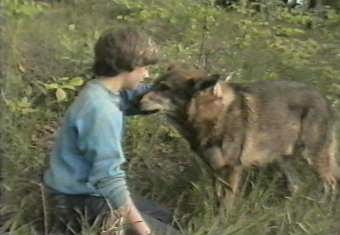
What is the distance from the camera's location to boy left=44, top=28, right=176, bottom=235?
4395 millimetres

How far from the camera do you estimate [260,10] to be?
32.6 feet

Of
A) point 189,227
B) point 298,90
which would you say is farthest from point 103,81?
point 298,90

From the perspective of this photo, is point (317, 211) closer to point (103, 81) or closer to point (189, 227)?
point (189, 227)

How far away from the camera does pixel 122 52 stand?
4.57m

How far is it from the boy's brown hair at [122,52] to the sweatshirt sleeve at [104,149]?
0.91 ft

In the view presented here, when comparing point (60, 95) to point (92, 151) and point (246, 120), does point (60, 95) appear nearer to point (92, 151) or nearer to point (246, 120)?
point (246, 120)

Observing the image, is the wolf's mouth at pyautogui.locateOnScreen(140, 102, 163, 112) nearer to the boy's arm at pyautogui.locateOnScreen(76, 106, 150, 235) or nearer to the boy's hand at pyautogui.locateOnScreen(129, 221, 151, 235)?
the boy's arm at pyautogui.locateOnScreen(76, 106, 150, 235)

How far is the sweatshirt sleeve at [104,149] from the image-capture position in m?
4.38

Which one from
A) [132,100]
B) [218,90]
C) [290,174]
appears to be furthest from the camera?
[290,174]

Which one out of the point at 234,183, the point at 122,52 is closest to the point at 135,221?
the point at 122,52

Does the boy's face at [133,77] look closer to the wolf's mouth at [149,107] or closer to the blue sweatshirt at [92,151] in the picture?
the blue sweatshirt at [92,151]

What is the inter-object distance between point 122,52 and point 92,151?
0.56 meters

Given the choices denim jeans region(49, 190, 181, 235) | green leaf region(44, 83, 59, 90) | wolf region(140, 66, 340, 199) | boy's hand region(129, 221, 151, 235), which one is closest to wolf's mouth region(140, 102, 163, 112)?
wolf region(140, 66, 340, 199)

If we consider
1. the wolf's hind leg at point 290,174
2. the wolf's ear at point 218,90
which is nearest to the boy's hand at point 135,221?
the wolf's ear at point 218,90
